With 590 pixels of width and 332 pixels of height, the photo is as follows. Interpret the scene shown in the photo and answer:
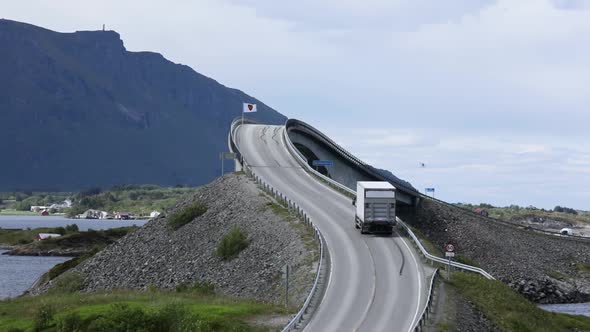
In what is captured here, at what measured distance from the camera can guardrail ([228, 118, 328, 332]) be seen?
44.7 m

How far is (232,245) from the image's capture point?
7312 cm

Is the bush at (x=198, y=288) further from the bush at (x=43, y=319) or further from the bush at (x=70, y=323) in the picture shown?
the bush at (x=70, y=323)

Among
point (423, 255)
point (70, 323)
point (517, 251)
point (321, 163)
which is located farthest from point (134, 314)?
point (517, 251)

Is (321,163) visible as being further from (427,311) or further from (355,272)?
(427,311)

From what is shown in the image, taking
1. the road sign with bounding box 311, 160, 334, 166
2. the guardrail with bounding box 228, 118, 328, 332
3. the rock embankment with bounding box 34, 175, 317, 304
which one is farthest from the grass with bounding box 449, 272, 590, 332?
the road sign with bounding box 311, 160, 334, 166

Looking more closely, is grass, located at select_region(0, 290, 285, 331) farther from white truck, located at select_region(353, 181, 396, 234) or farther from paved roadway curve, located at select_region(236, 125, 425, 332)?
white truck, located at select_region(353, 181, 396, 234)

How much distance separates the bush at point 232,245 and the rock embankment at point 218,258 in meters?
0.57

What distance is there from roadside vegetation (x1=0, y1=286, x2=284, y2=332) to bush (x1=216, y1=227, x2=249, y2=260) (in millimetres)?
17520

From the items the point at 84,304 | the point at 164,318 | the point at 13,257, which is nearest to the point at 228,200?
the point at 84,304

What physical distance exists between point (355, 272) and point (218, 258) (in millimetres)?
19010

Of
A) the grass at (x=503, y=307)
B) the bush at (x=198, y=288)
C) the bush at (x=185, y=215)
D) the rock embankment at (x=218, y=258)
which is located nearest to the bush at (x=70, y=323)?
the rock embankment at (x=218, y=258)

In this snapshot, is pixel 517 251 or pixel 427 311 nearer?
pixel 427 311

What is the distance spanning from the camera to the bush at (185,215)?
87438 millimetres

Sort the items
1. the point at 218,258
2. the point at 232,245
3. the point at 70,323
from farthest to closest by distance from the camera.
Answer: the point at 232,245
the point at 218,258
the point at 70,323
